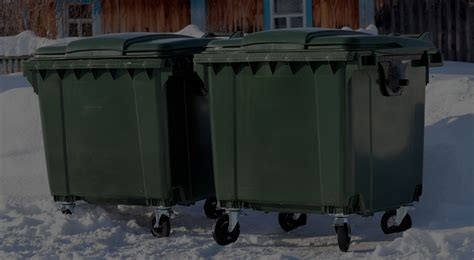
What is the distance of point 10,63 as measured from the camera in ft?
63.7

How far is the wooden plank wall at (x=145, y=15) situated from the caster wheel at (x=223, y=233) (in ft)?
44.2

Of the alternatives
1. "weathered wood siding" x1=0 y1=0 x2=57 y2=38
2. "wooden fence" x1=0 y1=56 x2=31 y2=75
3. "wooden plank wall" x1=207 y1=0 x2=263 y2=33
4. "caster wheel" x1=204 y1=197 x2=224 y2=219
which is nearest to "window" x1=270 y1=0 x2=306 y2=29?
"wooden plank wall" x1=207 y1=0 x2=263 y2=33

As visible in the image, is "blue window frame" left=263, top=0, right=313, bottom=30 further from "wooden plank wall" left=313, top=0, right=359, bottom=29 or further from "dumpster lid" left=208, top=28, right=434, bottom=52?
"dumpster lid" left=208, top=28, right=434, bottom=52

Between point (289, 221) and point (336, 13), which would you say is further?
point (336, 13)

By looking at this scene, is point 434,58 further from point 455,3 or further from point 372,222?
point 455,3

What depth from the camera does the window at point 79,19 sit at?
22.6 metres

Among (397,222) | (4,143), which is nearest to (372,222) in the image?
(397,222)

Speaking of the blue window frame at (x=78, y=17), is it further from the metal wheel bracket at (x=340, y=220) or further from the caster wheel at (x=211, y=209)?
the metal wheel bracket at (x=340, y=220)

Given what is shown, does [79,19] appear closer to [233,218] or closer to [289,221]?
[289,221]

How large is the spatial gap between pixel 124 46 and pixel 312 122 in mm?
1629

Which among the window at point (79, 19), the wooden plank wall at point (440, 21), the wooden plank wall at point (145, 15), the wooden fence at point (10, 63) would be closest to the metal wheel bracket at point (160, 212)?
the wooden plank wall at point (440, 21)

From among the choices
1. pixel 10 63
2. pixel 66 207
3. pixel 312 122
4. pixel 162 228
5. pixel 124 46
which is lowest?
pixel 162 228

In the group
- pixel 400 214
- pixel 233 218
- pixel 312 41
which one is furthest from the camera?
pixel 400 214

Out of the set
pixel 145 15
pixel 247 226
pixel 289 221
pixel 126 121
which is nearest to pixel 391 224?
pixel 289 221
